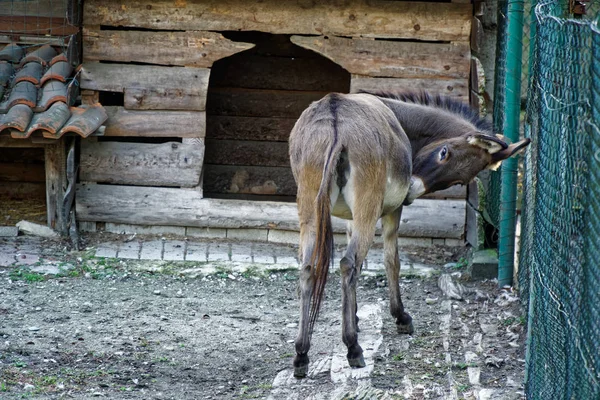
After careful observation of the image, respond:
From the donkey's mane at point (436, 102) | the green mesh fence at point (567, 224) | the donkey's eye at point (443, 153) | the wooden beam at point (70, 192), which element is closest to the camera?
the green mesh fence at point (567, 224)

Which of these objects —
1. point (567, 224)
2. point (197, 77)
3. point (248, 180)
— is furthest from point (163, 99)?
point (567, 224)

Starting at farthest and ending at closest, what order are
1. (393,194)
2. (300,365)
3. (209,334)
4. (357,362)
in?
(209,334), (393,194), (357,362), (300,365)

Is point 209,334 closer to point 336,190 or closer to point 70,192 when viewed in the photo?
point 336,190

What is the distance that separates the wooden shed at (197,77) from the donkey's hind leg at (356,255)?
9.23 ft

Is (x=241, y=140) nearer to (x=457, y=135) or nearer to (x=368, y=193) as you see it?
(x=457, y=135)

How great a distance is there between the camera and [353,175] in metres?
4.94

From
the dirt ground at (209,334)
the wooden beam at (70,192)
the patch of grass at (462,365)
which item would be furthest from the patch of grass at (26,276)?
the patch of grass at (462,365)

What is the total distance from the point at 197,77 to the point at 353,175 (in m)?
3.28

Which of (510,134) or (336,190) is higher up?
(510,134)

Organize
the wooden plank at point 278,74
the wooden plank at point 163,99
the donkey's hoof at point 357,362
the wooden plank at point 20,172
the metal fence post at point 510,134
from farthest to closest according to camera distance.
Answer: the wooden plank at point 278,74 → the wooden plank at point 20,172 → the wooden plank at point 163,99 → the metal fence post at point 510,134 → the donkey's hoof at point 357,362

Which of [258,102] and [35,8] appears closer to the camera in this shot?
[35,8]

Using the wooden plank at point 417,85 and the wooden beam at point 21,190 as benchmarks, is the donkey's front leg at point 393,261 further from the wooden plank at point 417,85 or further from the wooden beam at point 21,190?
the wooden beam at point 21,190

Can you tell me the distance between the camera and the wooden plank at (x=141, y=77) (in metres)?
7.74

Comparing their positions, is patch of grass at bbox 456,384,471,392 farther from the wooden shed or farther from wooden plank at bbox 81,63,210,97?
wooden plank at bbox 81,63,210,97
